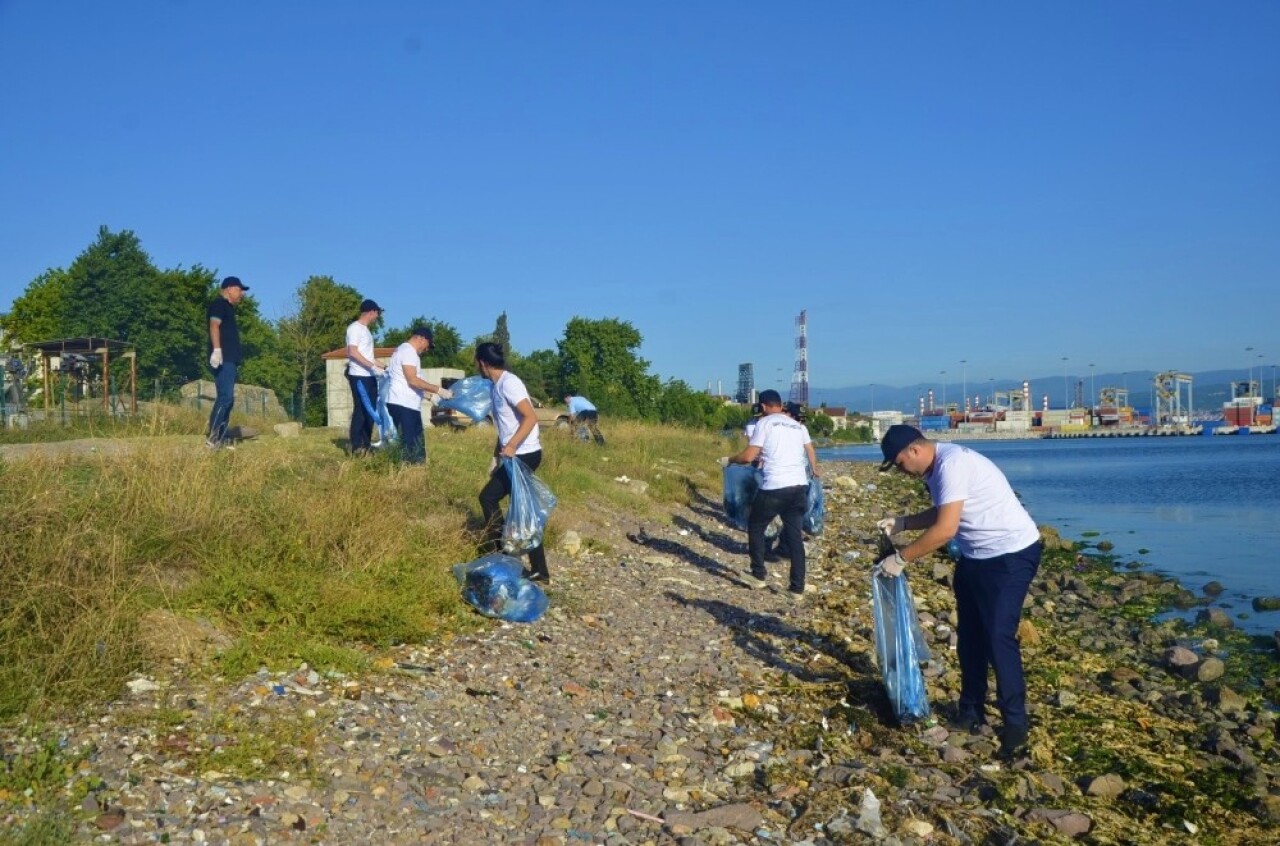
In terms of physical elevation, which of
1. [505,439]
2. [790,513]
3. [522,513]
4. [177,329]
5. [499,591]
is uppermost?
[177,329]

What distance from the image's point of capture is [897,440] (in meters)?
5.69

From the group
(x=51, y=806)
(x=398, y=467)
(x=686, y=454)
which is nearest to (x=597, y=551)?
(x=398, y=467)

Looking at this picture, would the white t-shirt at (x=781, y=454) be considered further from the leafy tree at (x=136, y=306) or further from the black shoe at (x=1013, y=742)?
the leafy tree at (x=136, y=306)

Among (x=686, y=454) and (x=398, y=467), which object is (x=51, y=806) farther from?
(x=686, y=454)

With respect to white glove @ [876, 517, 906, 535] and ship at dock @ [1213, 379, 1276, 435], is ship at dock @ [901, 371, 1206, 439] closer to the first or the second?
ship at dock @ [1213, 379, 1276, 435]

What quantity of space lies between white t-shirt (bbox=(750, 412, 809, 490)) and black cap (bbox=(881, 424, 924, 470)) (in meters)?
3.68

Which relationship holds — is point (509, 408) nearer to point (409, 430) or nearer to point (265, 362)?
point (409, 430)

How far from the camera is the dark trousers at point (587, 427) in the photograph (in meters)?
20.3

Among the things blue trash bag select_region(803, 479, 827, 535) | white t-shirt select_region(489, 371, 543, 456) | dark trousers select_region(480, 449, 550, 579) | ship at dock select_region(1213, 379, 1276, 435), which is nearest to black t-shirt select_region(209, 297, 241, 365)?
white t-shirt select_region(489, 371, 543, 456)

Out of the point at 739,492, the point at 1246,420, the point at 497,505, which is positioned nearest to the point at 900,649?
the point at 497,505

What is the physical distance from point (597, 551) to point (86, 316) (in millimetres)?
35304

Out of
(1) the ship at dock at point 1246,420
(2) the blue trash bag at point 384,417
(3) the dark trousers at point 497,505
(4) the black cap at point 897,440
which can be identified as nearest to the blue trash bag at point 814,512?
(2) the blue trash bag at point 384,417

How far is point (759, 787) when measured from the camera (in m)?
5.09

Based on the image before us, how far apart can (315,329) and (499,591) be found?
38.4 meters
